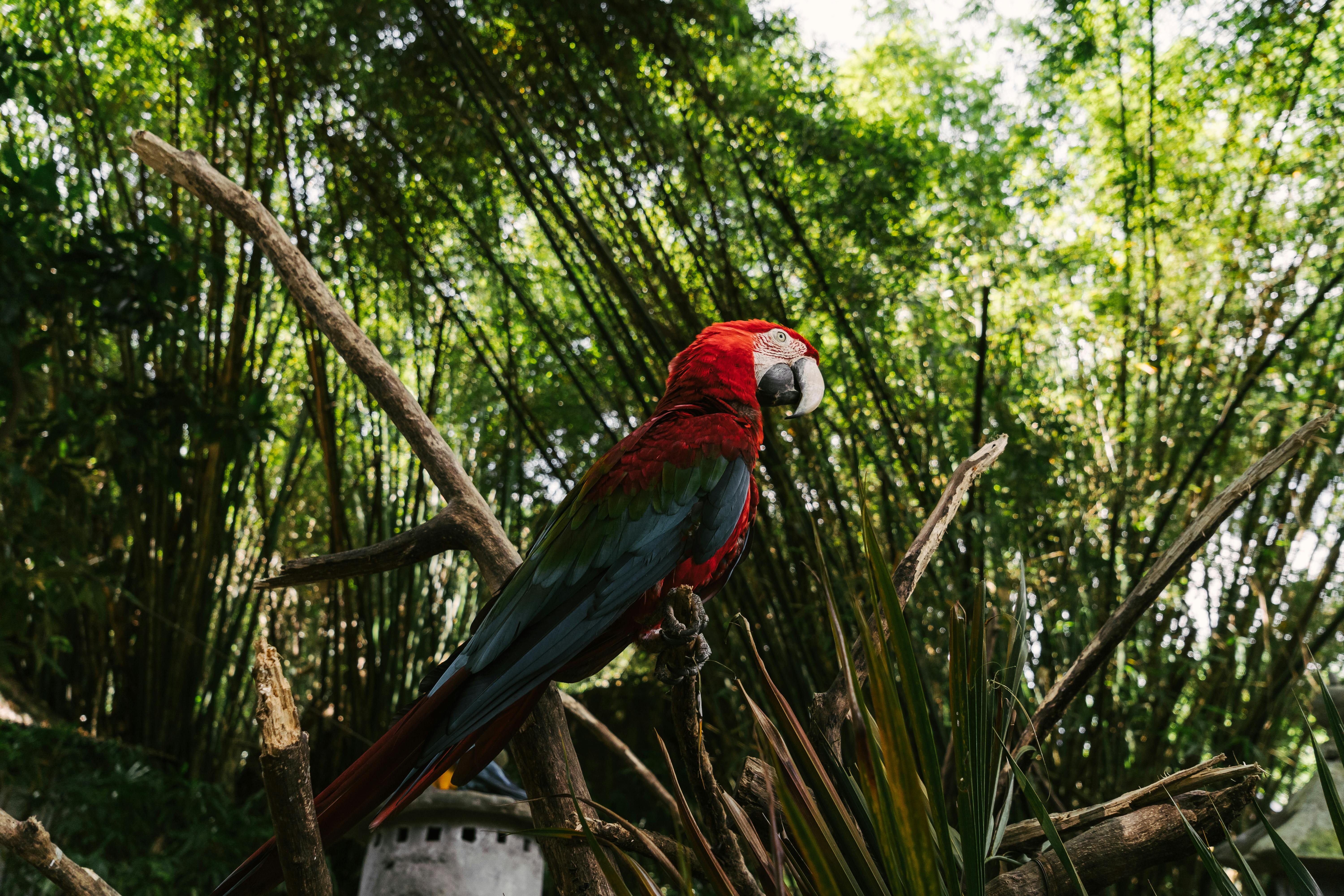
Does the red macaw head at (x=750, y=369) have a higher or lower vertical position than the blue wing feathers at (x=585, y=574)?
higher

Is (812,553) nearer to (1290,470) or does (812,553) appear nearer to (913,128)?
(1290,470)

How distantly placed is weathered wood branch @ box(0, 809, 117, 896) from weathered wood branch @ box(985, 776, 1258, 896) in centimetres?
73

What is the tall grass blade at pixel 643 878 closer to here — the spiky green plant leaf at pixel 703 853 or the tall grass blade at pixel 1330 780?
the spiky green plant leaf at pixel 703 853

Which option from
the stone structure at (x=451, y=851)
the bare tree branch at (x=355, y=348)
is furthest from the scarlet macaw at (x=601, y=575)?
the stone structure at (x=451, y=851)

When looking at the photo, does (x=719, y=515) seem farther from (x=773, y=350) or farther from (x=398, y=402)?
(x=398, y=402)

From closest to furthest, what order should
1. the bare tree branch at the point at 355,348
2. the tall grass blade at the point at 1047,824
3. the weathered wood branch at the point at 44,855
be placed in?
the tall grass blade at the point at 1047,824, the weathered wood branch at the point at 44,855, the bare tree branch at the point at 355,348

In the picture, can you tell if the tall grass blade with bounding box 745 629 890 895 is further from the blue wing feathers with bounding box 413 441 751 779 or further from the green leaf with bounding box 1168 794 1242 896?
the blue wing feathers with bounding box 413 441 751 779

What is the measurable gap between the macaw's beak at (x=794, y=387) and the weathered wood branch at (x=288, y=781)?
80cm

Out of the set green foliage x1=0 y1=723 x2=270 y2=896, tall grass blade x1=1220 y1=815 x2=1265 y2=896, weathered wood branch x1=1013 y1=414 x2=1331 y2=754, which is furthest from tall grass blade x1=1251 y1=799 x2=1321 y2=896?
green foliage x1=0 y1=723 x2=270 y2=896

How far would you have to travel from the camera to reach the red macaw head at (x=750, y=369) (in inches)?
46.9

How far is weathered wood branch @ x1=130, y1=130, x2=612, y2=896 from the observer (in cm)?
101

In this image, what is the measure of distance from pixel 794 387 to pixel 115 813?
8.35 feet

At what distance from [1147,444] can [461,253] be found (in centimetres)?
238

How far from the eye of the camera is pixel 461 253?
3154 mm
